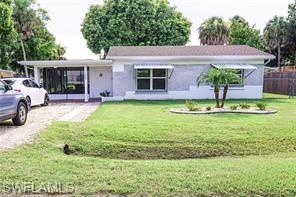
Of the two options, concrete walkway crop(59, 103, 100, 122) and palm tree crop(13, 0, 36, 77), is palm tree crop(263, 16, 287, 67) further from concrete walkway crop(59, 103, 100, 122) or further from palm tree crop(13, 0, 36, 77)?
concrete walkway crop(59, 103, 100, 122)

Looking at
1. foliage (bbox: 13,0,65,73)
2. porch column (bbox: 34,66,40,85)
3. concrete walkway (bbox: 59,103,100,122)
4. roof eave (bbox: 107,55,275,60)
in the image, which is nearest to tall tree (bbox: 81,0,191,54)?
foliage (bbox: 13,0,65,73)

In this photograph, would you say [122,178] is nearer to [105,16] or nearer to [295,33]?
[105,16]

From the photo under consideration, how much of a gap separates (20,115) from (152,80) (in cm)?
1178

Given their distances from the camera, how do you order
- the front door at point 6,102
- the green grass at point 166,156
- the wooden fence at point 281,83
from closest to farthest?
the green grass at point 166,156 → the front door at point 6,102 → the wooden fence at point 281,83

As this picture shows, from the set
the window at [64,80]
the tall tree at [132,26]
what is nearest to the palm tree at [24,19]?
the tall tree at [132,26]

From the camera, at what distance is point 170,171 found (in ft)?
19.6

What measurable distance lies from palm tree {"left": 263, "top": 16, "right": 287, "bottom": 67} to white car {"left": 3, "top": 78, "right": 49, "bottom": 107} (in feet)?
106

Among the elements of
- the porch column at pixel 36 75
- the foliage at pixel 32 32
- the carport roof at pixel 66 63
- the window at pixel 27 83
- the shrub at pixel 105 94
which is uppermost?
the foliage at pixel 32 32

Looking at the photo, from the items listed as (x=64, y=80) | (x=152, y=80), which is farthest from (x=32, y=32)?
(x=152, y=80)

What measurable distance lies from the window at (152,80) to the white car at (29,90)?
598 cm

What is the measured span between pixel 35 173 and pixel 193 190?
2.69 metres

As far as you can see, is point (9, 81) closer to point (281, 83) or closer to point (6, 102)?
point (6, 102)

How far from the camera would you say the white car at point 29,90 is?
1502 centimetres

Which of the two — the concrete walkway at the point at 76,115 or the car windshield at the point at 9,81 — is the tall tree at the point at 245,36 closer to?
the concrete walkway at the point at 76,115
